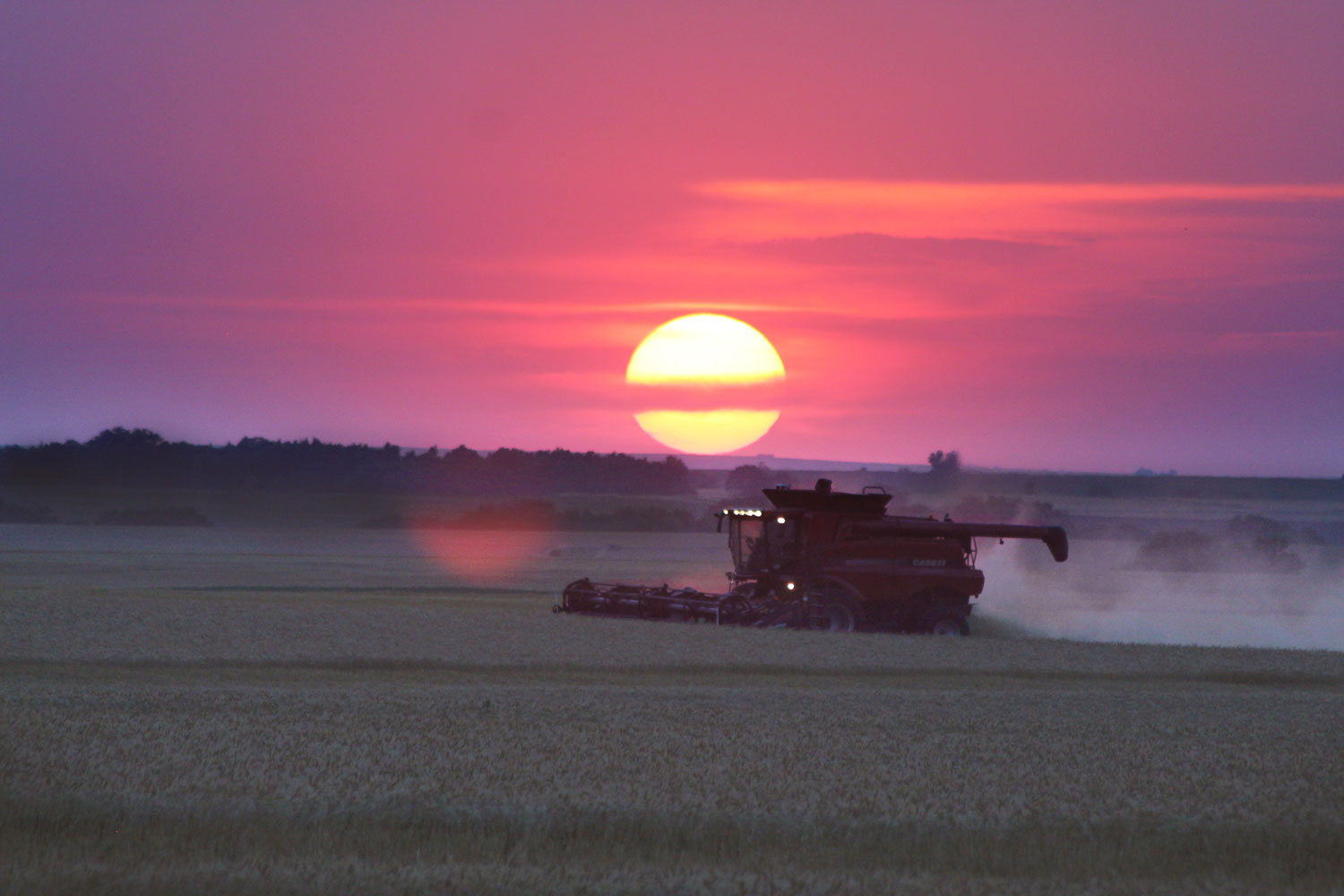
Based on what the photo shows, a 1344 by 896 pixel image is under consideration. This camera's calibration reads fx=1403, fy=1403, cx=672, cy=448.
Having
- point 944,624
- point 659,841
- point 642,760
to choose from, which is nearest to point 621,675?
point 944,624

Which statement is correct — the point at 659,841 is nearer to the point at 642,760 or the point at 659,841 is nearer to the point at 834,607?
the point at 642,760

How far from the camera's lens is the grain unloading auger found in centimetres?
2870

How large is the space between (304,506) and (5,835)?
96.5 m

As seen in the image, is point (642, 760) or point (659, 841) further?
point (642, 760)

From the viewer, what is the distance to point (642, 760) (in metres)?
13.9

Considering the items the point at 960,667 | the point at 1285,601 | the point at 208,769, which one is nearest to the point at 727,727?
the point at 208,769

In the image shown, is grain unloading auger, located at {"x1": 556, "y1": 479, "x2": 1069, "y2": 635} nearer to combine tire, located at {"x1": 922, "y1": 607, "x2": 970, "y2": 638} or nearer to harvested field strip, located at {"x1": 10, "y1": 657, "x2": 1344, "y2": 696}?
combine tire, located at {"x1": 922, "y1": 607, "x2": 970, "y2": 638}

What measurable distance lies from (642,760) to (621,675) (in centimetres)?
927

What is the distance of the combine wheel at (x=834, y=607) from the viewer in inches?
1125

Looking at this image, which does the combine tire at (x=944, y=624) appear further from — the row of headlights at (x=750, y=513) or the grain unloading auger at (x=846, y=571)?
the row of headlights at (x=750, y=513)

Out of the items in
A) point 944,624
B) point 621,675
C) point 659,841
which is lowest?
point 659,841

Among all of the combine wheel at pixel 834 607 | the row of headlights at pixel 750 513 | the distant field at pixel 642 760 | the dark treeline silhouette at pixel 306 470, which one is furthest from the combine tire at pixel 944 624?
the dark treeline silhouette at pixel 306 470

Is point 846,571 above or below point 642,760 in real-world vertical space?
above

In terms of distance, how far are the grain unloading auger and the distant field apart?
150 cm
